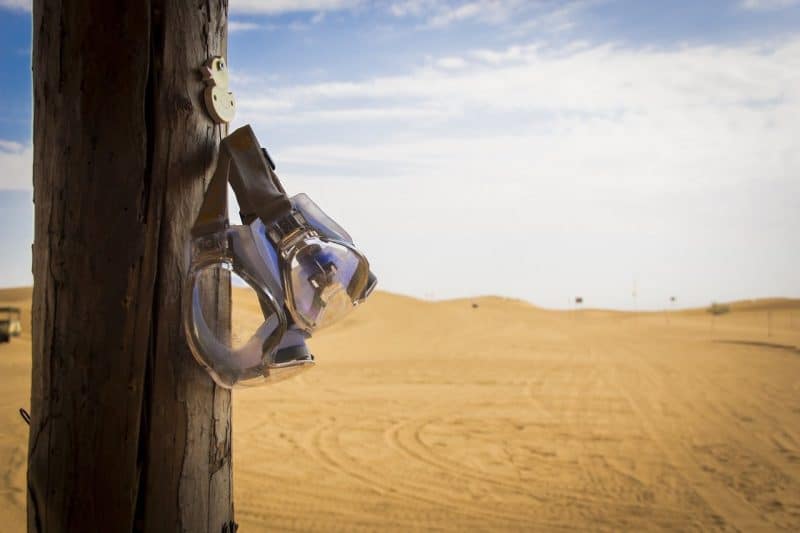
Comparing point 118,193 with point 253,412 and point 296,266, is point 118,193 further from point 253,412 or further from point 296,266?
point 253,412

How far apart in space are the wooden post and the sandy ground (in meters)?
2.87

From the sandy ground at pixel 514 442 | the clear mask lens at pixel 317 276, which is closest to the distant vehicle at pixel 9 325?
the sandy ground at pixel 514 442

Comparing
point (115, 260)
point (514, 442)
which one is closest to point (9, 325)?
point (514, 442)

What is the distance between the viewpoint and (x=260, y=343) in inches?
79.7

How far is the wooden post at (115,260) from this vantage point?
2.04 meters

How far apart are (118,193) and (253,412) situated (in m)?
6.65

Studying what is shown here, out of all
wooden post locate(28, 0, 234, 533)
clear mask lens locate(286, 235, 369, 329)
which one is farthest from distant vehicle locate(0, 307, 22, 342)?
clear mask lens locate(286, 235, 369, 329)

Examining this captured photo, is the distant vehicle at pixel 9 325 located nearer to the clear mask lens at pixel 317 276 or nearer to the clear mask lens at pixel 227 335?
the clear mask lens at pixel 227 335

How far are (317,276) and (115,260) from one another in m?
0.60

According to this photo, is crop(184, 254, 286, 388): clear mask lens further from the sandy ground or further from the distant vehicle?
the distant vehicle

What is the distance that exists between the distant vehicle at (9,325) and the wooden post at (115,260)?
12689 millimetres

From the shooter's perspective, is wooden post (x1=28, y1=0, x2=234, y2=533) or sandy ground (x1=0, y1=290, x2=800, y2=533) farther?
sandy ground (x1=0, y1=290, x2=800, y2=533)

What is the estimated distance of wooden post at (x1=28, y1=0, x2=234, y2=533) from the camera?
2.04 m

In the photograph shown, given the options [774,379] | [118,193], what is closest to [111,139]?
[118,193]
